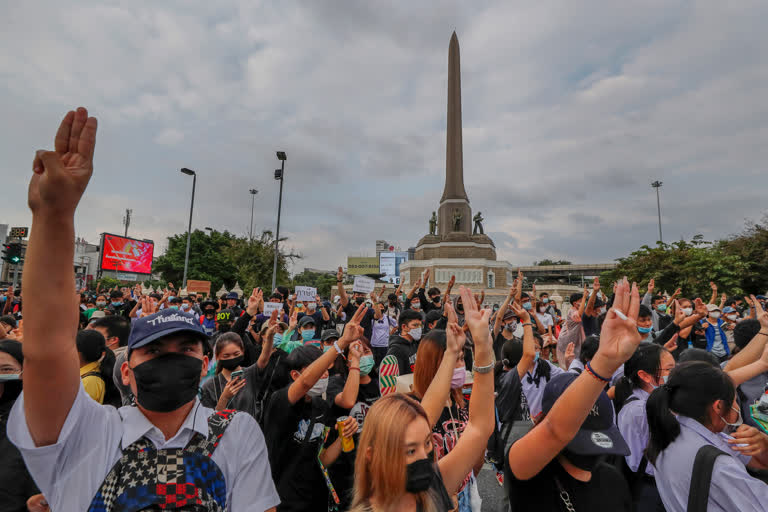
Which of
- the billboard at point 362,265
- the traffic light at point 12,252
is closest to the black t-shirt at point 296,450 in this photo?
the traffic light at point 12,252

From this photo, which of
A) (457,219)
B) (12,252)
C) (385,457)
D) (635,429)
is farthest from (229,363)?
(457,219)

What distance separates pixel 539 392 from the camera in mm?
3545

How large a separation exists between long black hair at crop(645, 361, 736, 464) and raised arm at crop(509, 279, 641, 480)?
57 cm

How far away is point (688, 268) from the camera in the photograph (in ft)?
67.8

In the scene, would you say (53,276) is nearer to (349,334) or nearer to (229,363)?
(349,334)

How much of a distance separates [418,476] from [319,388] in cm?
155

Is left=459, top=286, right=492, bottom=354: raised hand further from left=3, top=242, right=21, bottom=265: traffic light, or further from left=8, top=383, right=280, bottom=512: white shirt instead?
left=3, top=242, right=21, bottom=265: traffic light

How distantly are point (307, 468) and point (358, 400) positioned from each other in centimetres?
66

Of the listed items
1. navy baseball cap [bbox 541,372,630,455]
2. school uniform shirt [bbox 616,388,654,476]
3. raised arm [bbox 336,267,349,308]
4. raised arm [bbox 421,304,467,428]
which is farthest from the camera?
raised arm [bbox 336,267,349,308]

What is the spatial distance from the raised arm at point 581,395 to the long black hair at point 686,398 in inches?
22.4

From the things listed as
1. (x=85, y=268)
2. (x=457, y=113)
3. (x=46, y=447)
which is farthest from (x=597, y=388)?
(x=85, y=268)

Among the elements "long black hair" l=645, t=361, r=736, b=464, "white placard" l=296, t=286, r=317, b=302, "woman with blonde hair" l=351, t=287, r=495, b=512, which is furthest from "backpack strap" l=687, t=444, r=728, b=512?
"white placard" l=296, t=286, r=317, b=302

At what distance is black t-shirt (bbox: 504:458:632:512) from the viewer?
1855 mm

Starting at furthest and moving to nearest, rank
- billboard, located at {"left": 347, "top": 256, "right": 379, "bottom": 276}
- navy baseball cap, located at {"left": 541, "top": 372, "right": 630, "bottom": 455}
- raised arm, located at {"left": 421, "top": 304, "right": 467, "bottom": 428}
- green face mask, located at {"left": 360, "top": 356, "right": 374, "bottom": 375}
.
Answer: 1. billboard, located at {"left": 347, "top": 256, "right": 379, "bottom": 276}
2. green face mask, located at {"left": 360, "top": 356, "right": 374, "bottom": 375}
3. raised arm, located at {"left": 421, "top": 304, "right": 467, "bottom": 428}
4. navy baseball cap, located at {"left": 541, "top": 372, "right": 630, "bottom": 455}
